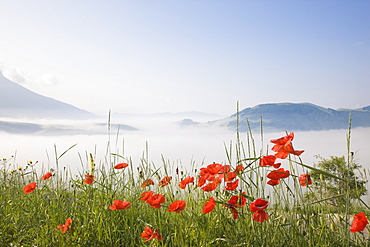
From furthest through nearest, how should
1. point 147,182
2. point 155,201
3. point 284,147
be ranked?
point 147,182 → point 155,201 → point 284,147

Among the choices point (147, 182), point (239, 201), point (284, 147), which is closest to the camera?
point (284, 147)

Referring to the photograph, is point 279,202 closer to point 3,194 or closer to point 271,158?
point 271,158

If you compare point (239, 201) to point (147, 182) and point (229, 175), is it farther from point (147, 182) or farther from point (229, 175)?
point (147, 182)

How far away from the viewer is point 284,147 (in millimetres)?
1538

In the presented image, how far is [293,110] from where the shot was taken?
3834 cm

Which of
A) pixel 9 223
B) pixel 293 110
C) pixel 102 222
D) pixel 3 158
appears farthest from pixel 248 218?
pixel 293 110

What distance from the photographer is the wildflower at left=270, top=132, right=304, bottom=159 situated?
1518mm

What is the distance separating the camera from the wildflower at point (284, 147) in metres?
1.52

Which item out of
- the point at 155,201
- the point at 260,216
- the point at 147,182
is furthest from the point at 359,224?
the point at 147,182

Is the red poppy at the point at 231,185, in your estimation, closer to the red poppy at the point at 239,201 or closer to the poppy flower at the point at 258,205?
the red poppy at the point at 239,201

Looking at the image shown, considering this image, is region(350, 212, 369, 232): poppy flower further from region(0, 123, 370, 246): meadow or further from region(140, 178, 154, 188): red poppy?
region(140, 178, 154, 188): red poppy

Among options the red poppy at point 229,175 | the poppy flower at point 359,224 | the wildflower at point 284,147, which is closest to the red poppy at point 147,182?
the red poppy at point 229,175

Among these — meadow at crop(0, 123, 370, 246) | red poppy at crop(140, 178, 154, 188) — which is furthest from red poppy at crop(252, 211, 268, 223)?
red poppy at crop(140, 178, 154, 188)

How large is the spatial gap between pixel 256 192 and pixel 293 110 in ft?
126
